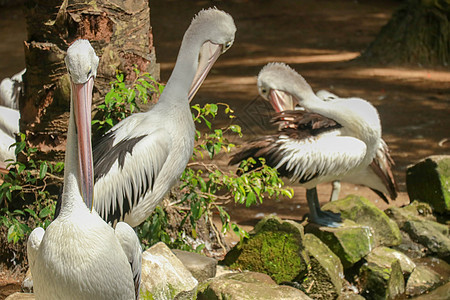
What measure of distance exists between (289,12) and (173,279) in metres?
12.0

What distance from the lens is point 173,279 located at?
3607 mm

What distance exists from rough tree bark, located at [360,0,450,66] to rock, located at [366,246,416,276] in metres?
6.20

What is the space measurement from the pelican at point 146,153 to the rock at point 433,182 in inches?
99.0

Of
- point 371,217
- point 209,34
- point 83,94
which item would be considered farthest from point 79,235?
point 371,217

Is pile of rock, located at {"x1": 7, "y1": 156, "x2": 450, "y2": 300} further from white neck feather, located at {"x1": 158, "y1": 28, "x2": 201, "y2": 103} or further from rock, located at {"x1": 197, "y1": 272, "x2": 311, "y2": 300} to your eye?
white neck feather, located at {"x1": 158, "y1": 28, "x2": 201, "y2": 103}

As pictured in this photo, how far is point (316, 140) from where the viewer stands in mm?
5008

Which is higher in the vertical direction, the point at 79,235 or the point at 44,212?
the point at 79,235

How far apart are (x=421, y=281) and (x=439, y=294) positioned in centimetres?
21

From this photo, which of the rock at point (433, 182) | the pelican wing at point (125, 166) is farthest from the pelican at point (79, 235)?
the rock at point (433, 182)

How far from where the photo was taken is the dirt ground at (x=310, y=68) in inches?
277

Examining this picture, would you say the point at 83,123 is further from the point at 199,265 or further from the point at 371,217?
the point at 371,217

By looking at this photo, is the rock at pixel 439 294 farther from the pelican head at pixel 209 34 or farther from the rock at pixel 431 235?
the pelican head at pixel 209 34

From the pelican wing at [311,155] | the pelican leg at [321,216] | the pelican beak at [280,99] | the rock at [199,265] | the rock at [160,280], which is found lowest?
the pelican leg at [321,216]

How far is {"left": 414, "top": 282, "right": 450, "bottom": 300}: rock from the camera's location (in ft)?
15.1
